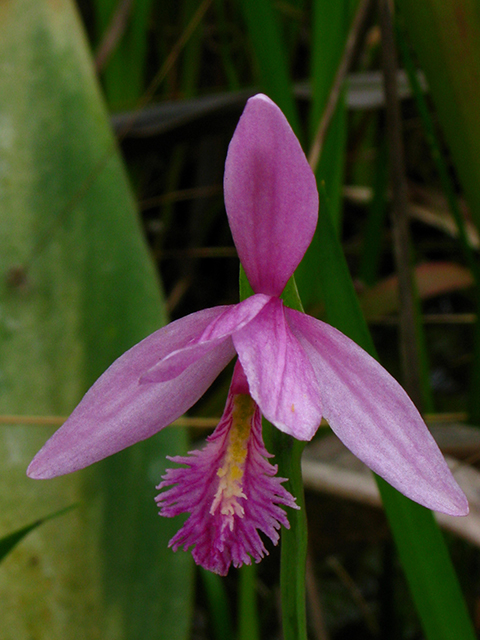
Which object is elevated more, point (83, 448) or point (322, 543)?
point (83, 448)

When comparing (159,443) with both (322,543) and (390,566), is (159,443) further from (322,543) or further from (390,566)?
(390,566)

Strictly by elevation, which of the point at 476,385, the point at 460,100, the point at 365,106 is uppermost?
the point at 460,100

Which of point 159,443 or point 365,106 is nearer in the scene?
point 159,443

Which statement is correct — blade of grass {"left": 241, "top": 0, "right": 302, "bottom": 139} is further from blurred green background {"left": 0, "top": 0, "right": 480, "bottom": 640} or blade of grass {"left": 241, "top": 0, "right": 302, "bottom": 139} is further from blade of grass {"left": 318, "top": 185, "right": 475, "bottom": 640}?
blade of grass {"left": 318, "top": 185, "right": 475, "bottom": 640}

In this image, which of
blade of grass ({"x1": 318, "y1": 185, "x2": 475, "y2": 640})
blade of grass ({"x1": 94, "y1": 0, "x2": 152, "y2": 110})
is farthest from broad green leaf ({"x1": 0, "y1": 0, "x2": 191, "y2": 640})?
blade of grass ({"x1": 94, "y1": 0, "x2": 152, "y2": 110})

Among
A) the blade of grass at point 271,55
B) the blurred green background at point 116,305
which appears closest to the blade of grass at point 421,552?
the blurred green background at point 116,305

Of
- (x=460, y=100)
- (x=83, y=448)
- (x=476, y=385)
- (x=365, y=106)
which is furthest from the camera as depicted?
(x=365, y=106)

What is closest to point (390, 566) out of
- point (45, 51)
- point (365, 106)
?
point (365, 106)
